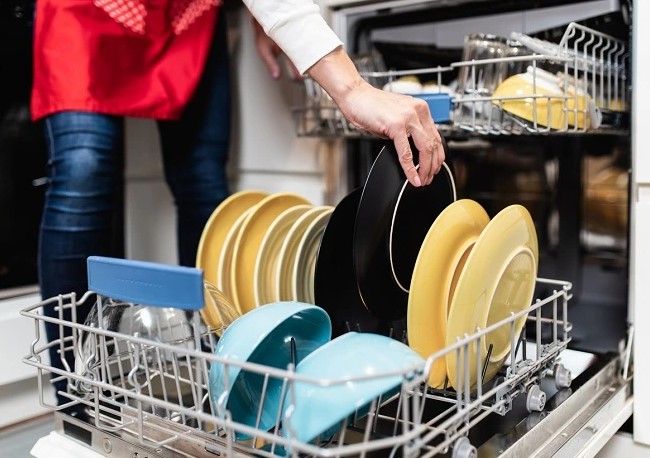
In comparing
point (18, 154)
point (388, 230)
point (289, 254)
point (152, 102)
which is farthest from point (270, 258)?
point (18, 154)

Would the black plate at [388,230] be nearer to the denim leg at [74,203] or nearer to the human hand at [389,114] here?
the human hand at [389,114]

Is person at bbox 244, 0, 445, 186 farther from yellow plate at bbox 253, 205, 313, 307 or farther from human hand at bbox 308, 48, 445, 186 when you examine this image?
yellow plate at bbox 253, 205, 313, 307

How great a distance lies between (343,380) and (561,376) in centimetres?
41

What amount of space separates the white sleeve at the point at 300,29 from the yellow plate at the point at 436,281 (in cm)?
23

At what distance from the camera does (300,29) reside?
2.46 feet

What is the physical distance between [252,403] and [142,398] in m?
0.13

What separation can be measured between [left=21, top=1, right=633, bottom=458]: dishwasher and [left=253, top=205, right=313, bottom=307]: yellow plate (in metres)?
0.11

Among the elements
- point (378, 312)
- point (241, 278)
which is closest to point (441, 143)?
point (378, 312)

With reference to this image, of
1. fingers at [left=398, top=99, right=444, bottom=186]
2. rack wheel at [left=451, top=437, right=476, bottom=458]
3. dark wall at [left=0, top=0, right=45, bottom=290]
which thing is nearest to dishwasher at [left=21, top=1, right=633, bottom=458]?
rack wheel at [left=451, top=437, right=476, bottom=458]

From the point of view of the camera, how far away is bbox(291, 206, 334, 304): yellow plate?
0.90 meters

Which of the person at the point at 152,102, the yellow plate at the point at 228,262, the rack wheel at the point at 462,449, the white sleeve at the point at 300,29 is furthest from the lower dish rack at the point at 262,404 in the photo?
the white sleeve at the point at 300,29

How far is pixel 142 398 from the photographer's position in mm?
555

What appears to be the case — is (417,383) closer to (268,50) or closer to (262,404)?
(262,404)

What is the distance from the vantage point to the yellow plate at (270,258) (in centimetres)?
89
